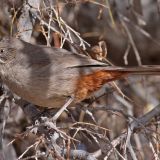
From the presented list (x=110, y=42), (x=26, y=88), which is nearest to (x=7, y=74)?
(x=26, y=88)

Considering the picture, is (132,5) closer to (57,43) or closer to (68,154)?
(57,43)

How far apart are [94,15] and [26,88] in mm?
3121

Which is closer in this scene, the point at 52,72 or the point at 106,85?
the point at 52,72

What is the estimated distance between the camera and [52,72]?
4.68 m

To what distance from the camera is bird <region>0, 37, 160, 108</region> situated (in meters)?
4.57

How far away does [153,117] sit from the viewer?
4.61 m

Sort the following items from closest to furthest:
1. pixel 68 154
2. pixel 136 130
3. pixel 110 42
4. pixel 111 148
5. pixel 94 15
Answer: pixel 68 154
pixel 111 148
pixel 136 130
pixel 94 15
pixel 110 42

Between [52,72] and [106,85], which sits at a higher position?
[52,72]

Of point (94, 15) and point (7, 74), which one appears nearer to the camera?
point (7, 74)

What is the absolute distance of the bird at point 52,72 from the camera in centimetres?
457

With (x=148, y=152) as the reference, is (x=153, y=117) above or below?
above

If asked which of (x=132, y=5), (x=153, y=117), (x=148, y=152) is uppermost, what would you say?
(x=132, y=5)

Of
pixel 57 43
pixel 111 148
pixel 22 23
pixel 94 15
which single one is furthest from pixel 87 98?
pixel 94 15

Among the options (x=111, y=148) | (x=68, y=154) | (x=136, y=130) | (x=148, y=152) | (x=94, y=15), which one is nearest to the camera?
(x=68, y=154)
